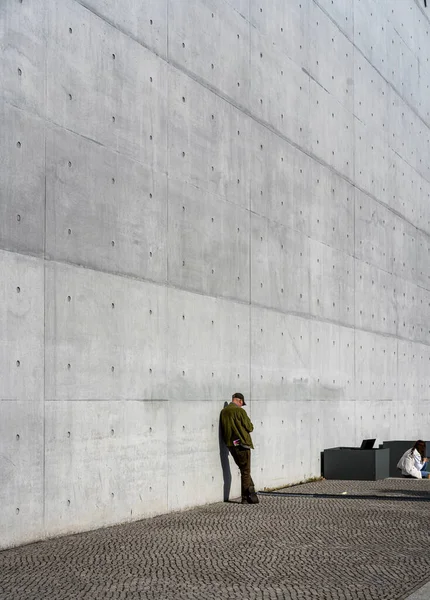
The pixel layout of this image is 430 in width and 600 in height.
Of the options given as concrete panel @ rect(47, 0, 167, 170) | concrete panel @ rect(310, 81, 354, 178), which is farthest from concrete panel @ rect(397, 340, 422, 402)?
concrete panel @ rect(47, 0, 167, 170)

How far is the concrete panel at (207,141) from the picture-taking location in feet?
43.5

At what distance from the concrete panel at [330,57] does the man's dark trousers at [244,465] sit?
7863 millimetres

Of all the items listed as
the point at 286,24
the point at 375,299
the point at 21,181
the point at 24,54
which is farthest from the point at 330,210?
the point at 21,181

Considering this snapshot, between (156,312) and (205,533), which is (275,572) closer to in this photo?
(205,533)

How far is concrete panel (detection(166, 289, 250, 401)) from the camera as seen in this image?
1288 cm

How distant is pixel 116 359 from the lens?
11.6 meters

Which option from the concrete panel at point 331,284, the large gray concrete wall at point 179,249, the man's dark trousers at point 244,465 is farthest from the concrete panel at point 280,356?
the man's dark trousers at point 244,465

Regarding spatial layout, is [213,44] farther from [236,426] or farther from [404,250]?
[404,250]

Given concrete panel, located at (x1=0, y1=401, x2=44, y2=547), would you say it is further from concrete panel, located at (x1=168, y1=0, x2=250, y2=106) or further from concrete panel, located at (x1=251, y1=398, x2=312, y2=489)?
concrete panel, located at (x1=168, y1=0, x2=250, y2=106)

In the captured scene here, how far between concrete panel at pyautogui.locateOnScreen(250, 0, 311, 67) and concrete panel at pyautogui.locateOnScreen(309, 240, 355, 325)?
345 centimetres

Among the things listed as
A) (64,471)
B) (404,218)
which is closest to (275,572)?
(64,471)

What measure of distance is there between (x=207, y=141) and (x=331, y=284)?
5.32 m

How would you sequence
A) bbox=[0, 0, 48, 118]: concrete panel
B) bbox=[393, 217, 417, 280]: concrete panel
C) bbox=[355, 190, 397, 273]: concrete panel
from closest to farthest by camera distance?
1. bbox=[0, 0, 48, 118]: concrete panel
2. bbox=[355, 190, 397, 273]: concrete panel
3. bbox=[393, 217, 417, 280]: concrete panel

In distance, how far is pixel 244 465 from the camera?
539 inches
